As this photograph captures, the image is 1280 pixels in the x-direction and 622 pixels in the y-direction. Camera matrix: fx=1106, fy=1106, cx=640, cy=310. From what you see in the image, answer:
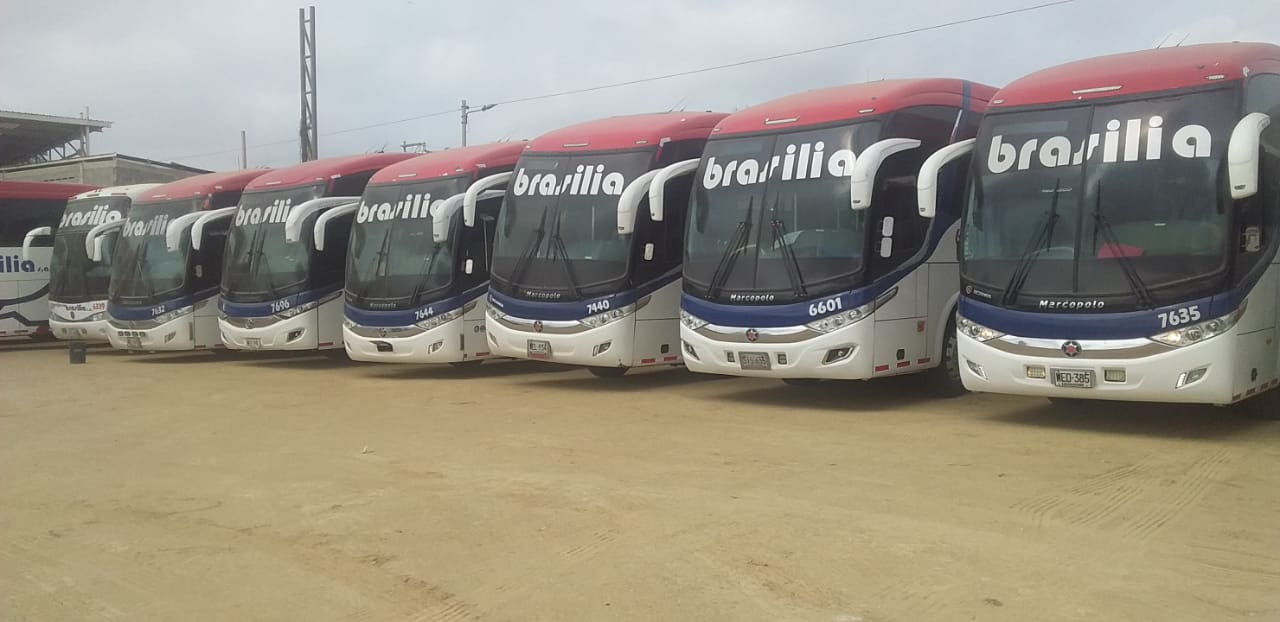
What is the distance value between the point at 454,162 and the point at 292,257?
304 cm

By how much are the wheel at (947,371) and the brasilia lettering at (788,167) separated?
2.16 metres

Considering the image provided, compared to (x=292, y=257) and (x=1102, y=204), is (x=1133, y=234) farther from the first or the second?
(x=292, y=257)

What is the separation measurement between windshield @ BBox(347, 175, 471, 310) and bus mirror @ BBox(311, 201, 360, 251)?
1.84 ft

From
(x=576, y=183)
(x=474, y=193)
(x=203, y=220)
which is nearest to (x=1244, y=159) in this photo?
(x=576, y=183)

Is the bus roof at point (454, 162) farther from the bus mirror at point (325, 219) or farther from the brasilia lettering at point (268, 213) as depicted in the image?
the brasilia lettering at point (268, 213)

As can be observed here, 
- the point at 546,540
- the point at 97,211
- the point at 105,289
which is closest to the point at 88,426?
the point at 546,540

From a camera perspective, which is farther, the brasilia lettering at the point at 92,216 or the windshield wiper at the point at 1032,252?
the brasilia lettering at the point at 92,216

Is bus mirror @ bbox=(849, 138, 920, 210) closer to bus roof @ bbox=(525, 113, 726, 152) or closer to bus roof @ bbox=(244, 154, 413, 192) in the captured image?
bus roof @ bbox=(525, 113, 726, 152)

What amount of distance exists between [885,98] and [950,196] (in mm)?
1313

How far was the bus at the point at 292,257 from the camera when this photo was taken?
51.8ft

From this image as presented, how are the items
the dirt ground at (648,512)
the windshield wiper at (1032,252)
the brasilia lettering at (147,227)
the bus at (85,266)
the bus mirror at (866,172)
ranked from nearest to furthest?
the dirt ground at (648,512) → the windshield wiper at (1032,252) → the bus mirror at (866,172) → the brasilia lettering at (147,227) → the bus at (85,266)

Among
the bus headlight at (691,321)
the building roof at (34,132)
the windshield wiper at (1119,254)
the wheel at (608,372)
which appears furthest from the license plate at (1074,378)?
the building roof at (34,132)

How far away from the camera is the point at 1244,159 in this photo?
7.93 meters

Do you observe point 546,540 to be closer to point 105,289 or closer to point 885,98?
point 885,98
